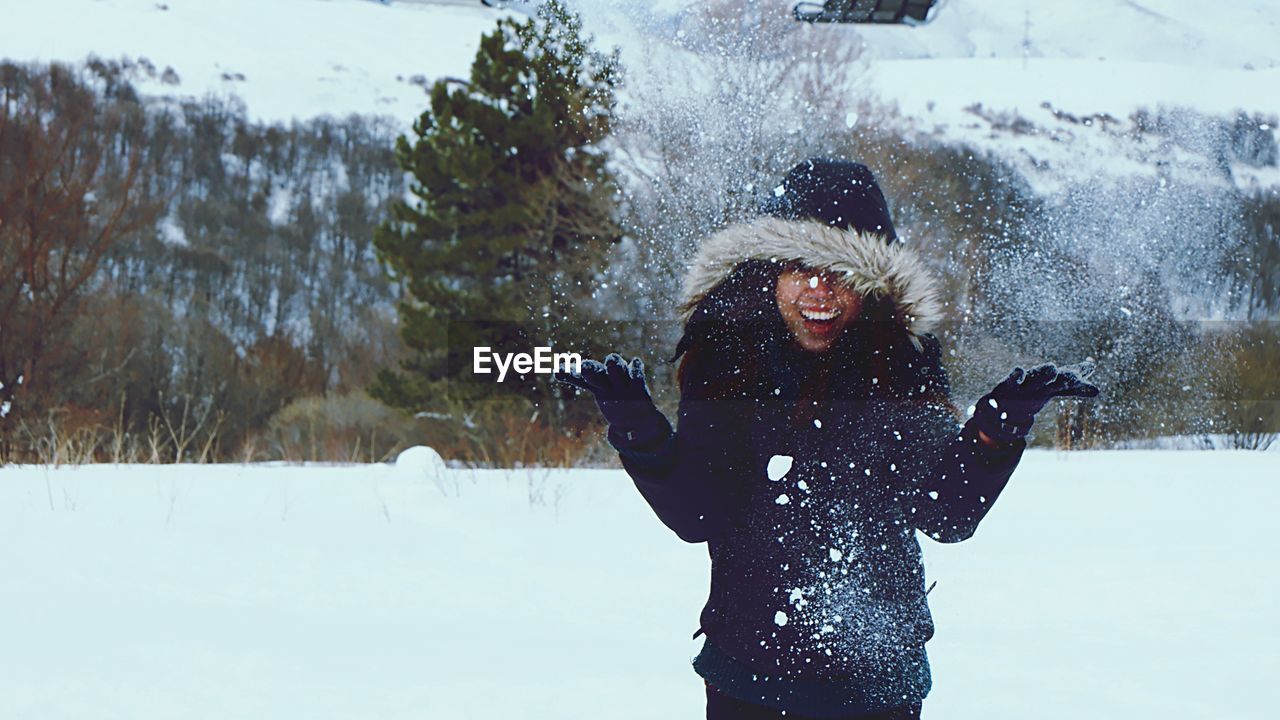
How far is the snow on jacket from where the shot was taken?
5.20ft

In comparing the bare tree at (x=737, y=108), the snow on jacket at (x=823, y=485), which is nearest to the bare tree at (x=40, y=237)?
the bare tree at (x=737, y=108)

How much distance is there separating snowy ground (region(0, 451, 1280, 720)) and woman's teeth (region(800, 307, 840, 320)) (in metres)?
1.34

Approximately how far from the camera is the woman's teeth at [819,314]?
1.67 meters

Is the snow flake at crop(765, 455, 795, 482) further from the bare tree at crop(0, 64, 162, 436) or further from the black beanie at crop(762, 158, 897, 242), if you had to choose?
the bare tree at crop(0, 64, 162, 436)

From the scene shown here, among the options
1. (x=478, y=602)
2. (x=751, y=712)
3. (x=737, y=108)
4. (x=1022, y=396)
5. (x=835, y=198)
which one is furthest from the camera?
(x=737, y=108)

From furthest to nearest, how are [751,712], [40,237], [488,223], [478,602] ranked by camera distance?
1. [488,223]
2. [40,237]
3. [478,602]
4. [751,712]

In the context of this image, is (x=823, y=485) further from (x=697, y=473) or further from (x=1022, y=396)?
(x=1022, y=396)

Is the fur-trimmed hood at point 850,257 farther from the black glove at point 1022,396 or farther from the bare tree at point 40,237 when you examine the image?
the bare tree at point 40,237

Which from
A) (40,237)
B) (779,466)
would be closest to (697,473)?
(779,466)

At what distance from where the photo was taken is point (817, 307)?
5.49 feet

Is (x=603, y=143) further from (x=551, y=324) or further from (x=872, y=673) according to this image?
(x=872, y=673)

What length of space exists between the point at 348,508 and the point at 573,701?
7.46 feet

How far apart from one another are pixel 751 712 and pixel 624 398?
0.54 meters

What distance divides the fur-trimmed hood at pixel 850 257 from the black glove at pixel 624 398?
322 millimetres
